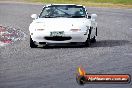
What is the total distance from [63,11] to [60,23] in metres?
1.56

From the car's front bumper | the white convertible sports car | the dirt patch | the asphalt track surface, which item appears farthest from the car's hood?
the dirt patch

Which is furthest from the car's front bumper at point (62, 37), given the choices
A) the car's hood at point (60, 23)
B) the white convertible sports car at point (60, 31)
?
the car's hood at point (60, 23)

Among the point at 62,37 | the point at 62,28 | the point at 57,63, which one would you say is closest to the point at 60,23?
the point at 62,28

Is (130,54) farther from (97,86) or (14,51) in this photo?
(97,86)

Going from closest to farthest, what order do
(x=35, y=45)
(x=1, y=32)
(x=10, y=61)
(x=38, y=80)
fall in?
(x=38, y=80) → (x=10, y=61) → (x=35, y=45) → (x=1, y=32)

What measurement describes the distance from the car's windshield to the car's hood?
26.3 inches

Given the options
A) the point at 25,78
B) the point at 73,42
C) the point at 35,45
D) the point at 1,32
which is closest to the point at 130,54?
the point at 73,42

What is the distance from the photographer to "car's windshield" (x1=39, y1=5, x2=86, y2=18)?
18427 millimetres

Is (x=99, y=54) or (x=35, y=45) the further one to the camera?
(x=35, y=45)

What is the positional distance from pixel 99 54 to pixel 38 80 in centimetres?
509

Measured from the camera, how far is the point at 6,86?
9680mm

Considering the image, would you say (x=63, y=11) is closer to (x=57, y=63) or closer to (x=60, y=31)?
(x=60, y=31)

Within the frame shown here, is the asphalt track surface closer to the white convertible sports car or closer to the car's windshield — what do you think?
the white convertible sports car

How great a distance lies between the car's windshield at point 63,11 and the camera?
725 inches
